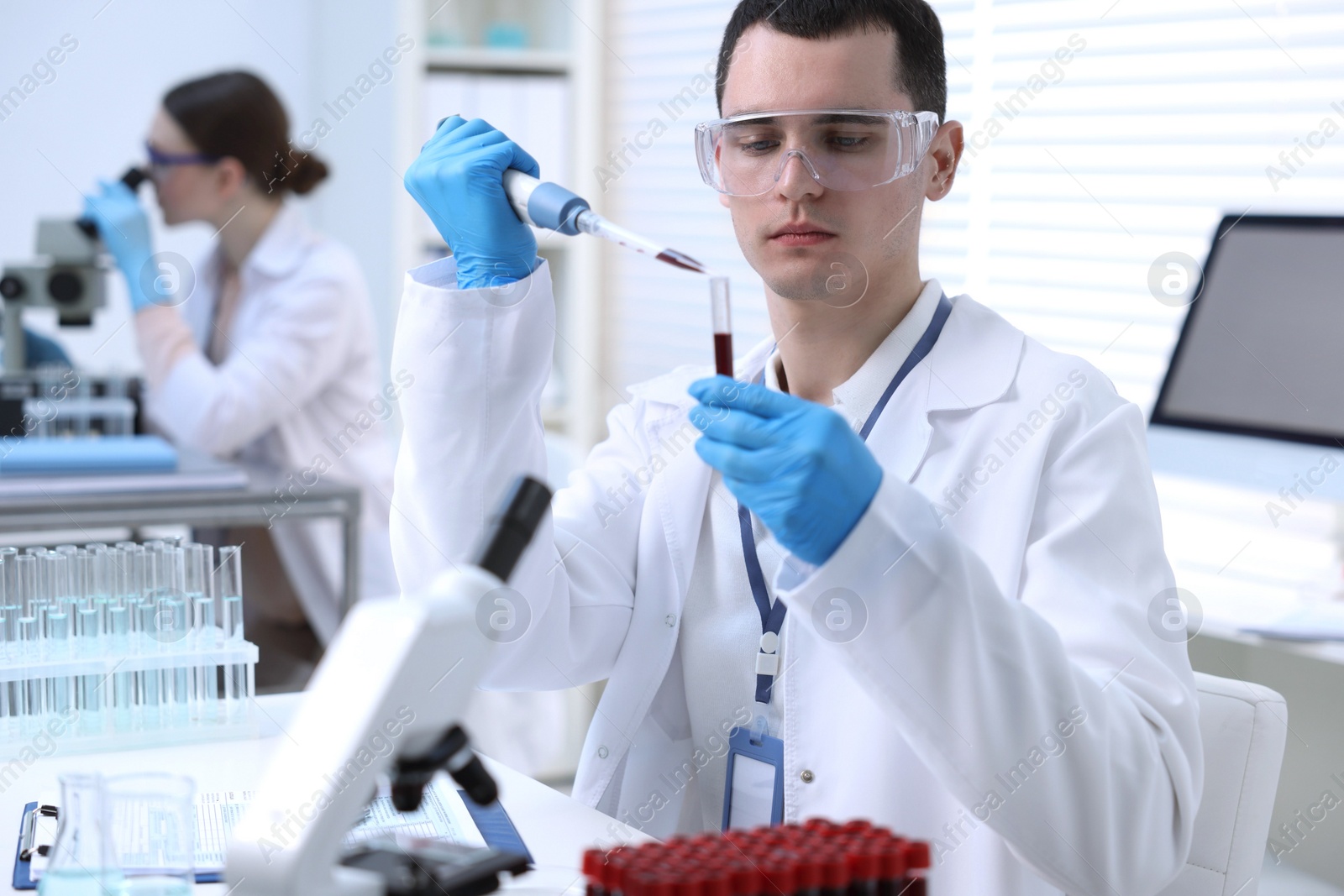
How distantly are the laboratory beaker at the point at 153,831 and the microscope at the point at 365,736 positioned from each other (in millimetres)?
288

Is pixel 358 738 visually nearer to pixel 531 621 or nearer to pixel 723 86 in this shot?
pixel 531 621

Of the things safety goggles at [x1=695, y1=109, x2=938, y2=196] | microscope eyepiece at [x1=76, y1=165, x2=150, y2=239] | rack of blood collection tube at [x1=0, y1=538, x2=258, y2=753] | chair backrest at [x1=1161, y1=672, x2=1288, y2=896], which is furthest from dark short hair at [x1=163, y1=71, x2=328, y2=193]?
chair backrest at [x1=1161, y1=672, x2=1288, y2=896]

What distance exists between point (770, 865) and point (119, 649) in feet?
3.31

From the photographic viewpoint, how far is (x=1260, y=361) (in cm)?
196

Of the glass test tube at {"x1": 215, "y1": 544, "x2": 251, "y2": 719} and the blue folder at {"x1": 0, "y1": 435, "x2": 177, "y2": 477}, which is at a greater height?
the blue folder at {"x1": 0, "y1": 435, "x2": 177, "y2": 477}

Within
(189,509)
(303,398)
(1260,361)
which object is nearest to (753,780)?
(1260,361)

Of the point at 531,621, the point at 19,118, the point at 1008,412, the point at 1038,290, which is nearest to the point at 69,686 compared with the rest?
the point at 531,621

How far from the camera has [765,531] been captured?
1464 mm

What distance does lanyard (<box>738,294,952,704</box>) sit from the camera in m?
1.41

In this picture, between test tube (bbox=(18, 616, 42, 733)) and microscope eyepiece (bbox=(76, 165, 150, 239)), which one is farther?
microscope eyepiece (bbox=(76, 165, 150, 239))

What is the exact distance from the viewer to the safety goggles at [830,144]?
4.35 ft

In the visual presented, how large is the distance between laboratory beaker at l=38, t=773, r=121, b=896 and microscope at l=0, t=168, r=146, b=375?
2.13 m

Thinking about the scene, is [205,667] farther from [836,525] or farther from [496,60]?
[496,60]

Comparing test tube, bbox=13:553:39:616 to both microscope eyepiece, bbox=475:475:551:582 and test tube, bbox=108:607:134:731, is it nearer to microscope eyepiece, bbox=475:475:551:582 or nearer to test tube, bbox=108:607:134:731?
test tube, bbox=108:607:134:731
